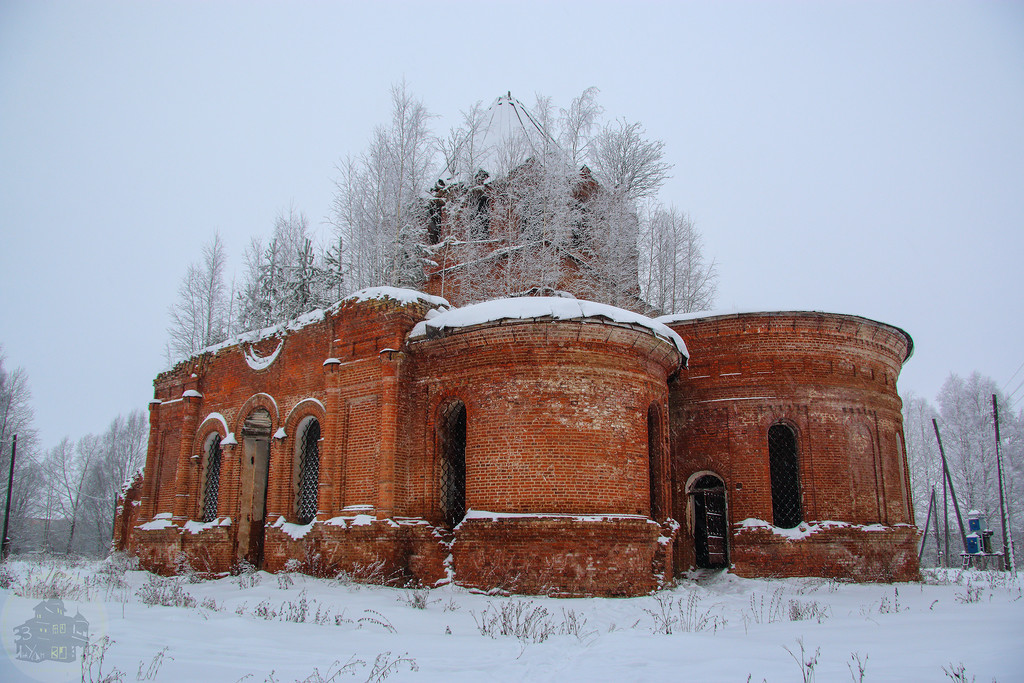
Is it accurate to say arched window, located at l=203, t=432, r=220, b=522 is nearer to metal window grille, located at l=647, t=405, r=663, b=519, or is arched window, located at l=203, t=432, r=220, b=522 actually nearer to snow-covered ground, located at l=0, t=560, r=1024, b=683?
snow-covered ground, located at l=0, t=560, r=1024, b=683

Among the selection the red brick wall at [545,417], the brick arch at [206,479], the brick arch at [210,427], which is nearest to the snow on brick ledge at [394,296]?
the red brick wall at [545,417]

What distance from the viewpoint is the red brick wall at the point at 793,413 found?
13844 millimetres

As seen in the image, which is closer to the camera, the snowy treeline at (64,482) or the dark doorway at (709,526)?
the dark doorway at (709,526)

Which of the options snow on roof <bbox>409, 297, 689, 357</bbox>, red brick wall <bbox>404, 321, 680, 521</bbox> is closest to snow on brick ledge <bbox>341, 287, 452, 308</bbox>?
snow on roof <bbox>409, 297, 689, 357</bbox>

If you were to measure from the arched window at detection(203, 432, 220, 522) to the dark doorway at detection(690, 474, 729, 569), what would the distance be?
11.2 m

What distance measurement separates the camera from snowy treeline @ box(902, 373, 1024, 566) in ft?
101

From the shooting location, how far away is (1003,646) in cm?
568

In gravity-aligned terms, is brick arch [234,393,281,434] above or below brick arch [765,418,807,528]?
above

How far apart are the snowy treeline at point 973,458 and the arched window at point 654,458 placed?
18.7m

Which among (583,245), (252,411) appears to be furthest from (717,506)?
(252,411)

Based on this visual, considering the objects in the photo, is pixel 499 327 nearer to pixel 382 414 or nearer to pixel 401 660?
pixel 382 414

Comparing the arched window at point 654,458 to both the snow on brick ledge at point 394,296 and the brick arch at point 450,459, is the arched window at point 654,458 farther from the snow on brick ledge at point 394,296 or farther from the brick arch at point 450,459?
the snow on brick ledge at point 394,296

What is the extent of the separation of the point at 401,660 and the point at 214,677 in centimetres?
155

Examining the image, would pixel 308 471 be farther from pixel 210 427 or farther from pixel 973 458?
pixel 973 458
